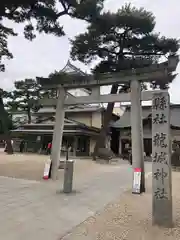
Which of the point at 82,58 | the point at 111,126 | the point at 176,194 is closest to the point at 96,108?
the point at 111,126

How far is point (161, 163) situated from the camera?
536cm

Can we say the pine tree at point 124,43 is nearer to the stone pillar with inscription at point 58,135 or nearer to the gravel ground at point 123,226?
the stone pillar with inscription at point 58,135

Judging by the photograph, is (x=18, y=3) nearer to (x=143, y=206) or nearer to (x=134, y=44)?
(x=143, y=206)

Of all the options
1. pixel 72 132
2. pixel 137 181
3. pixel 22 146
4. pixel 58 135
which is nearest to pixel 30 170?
pixel 58 135

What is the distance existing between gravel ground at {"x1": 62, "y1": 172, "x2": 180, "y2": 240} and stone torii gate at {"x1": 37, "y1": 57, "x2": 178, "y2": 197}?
2551 millimetres

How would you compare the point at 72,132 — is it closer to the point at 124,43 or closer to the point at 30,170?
the point at 124,43

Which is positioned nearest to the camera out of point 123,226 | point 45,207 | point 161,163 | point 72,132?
point 123,226

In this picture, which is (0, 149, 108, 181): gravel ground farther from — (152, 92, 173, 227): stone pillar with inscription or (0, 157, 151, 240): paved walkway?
(152, 92, 173, 227): stone pillar with inscription

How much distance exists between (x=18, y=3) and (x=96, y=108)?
21685 millimetres

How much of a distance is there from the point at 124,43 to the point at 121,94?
1142 cm

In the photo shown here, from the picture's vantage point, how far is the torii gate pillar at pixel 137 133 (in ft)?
28.8

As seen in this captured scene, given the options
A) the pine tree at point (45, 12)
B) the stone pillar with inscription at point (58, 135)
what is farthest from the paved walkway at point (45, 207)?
the pine tree at point (45, 12)

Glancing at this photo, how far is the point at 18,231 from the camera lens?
4.32 metres

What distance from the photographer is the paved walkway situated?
4.38 m
